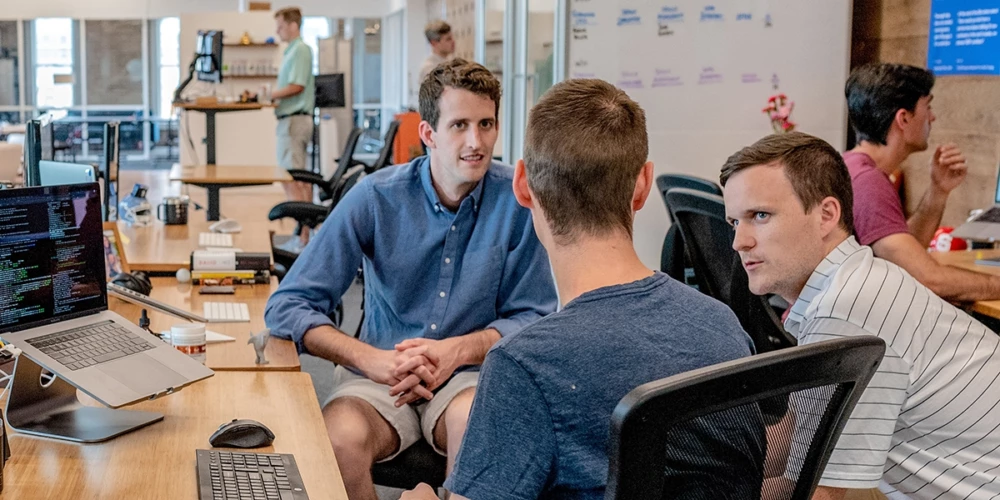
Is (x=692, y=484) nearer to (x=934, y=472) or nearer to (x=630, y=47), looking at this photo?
(x=934, y=472)

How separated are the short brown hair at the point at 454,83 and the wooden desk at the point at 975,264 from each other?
1.55 meters

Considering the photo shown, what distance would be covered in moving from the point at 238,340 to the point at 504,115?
14.2ft

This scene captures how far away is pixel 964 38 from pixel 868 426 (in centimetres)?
368

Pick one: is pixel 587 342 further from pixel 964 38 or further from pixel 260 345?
pixel 964 38

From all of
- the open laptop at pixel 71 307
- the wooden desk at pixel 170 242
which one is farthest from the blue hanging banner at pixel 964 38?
the open laptop at pixel 71 307

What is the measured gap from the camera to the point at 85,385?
169cm

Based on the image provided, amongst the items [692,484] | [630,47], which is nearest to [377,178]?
[692,484]

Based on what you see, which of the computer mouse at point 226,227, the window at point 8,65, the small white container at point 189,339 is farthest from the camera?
the window at point 8,65

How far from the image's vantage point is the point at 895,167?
3441 mm

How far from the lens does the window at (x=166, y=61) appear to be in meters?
16.2

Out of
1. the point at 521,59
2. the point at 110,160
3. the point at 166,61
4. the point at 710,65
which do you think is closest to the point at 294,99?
the point at 521,59

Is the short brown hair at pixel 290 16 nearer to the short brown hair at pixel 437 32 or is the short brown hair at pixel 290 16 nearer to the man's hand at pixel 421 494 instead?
the short brown hair at pixel 437 32

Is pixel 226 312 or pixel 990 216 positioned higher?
pixel 990 216

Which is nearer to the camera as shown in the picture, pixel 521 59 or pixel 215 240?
Result: pixel 215 240
